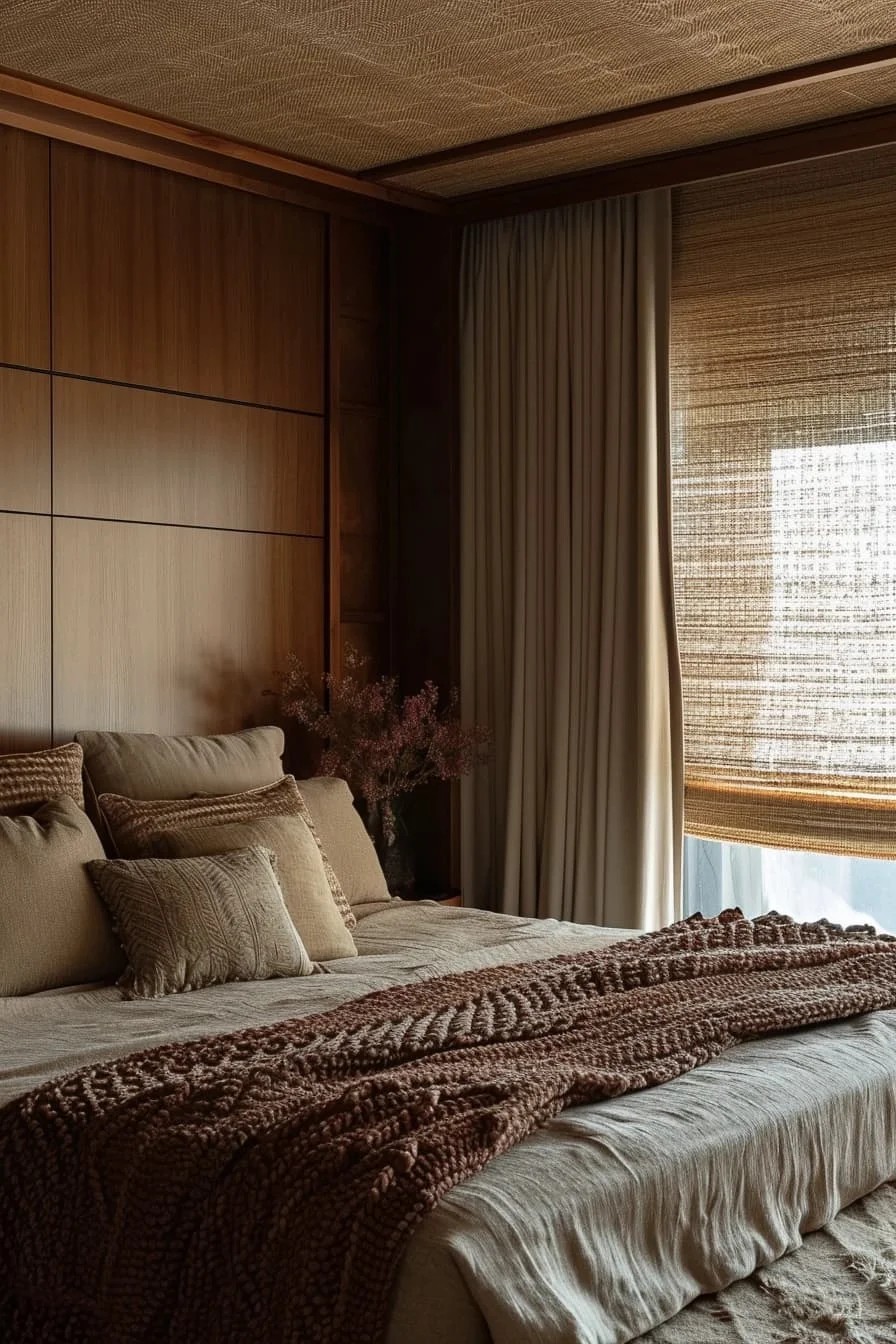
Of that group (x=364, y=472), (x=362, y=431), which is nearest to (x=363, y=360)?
(x=362, y=431)

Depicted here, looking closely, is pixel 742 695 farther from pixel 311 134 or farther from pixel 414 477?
pixel 311 134

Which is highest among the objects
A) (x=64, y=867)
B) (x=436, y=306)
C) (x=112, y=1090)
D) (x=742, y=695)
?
(x=436, y=306)

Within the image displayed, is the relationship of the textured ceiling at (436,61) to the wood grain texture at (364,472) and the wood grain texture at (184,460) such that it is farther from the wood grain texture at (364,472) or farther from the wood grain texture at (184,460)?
the wood grain texture at (364,472)

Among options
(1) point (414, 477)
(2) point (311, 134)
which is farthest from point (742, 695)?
(2) point (311, 134)

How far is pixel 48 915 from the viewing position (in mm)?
3129

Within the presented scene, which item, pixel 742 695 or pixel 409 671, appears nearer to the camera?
pixel 742 695

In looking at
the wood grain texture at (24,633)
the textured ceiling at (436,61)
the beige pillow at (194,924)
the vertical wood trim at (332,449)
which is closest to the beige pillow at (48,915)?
the beige pillow at (194,924)

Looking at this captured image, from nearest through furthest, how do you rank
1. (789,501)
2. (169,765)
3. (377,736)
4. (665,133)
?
(169,765) → (665,133) → (789,501) → (377,736)

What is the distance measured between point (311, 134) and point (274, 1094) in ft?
9.21

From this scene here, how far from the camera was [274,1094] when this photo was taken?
2182mm

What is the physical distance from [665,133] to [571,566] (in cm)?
124

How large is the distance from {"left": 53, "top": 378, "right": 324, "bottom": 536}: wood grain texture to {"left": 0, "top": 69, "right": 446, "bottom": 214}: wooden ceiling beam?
2.02ft

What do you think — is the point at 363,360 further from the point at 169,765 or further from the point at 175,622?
the point at 169,765

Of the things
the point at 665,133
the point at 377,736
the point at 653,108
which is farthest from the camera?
the point at 377,736
